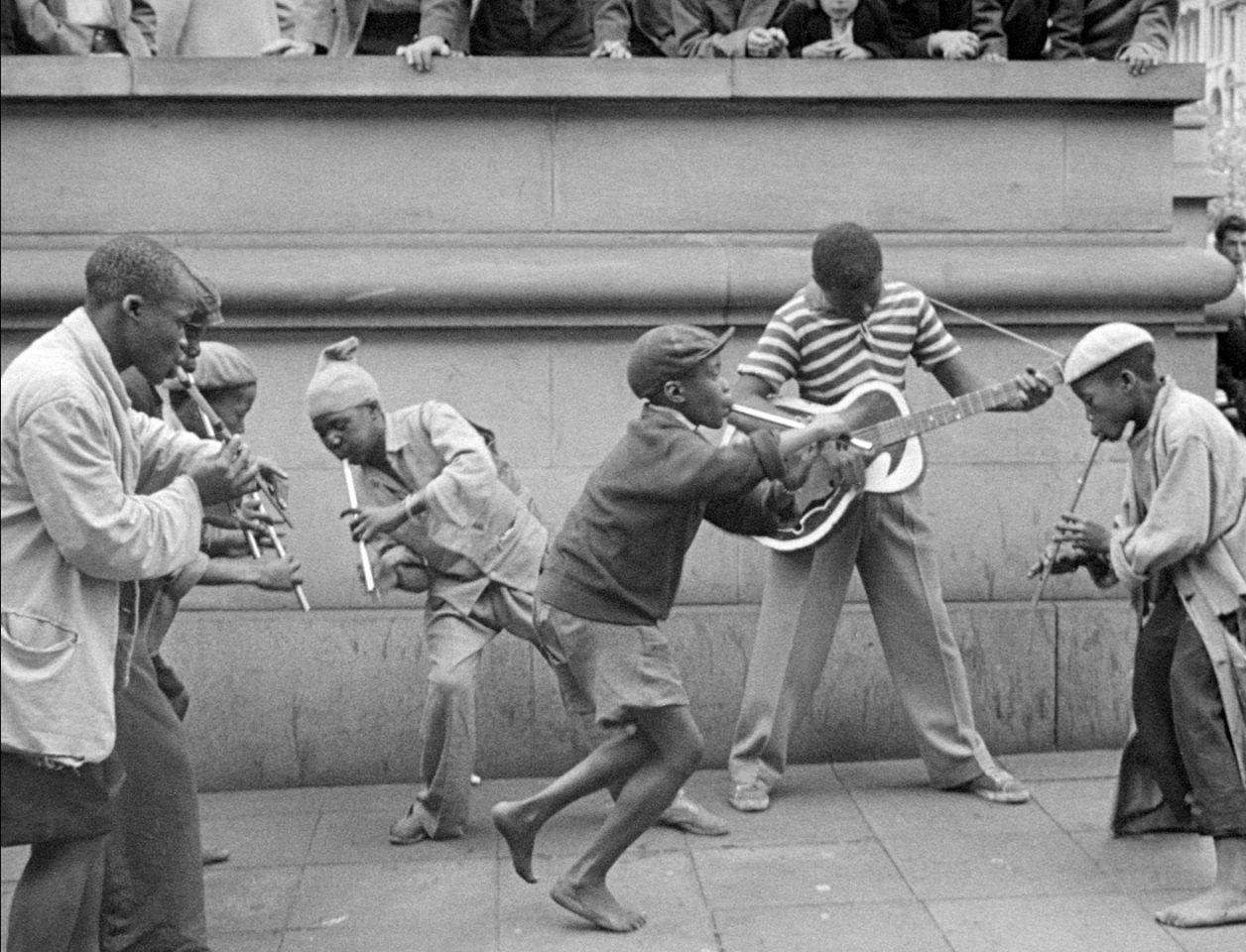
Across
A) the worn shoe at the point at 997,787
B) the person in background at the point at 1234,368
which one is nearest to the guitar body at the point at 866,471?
the worn shoe at the point at 997,787

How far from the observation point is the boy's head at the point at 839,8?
8.52 metres

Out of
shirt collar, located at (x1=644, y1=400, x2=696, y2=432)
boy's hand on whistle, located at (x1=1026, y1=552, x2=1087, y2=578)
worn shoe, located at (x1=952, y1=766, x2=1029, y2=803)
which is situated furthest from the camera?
worn shoe, located at (x1=952, y1=766, x2=1029, y2=803)

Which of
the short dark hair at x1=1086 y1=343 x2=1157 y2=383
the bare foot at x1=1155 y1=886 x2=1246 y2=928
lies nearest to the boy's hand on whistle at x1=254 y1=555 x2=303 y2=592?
the short dark hair at x1=1086 y1=343 x2=1157 y2=383

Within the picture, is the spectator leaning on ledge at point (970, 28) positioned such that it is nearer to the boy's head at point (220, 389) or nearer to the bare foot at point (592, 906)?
the boy's head at point (220, 389)

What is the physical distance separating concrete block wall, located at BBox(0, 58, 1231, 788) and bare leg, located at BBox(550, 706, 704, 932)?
5.90 feet

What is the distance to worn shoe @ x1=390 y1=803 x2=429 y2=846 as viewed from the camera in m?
7.17

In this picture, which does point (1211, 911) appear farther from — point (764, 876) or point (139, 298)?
point (139, 298)

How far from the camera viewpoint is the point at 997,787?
24.3 ft

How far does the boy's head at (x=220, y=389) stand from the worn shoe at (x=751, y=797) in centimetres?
222

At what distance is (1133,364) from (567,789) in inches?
83.8

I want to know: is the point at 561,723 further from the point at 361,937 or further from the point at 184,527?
the point at 184,527

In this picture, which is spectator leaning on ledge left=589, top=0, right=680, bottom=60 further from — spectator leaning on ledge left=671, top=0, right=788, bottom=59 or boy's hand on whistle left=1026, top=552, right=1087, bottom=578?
boy's hand on whistle left=1026, top=552, right=1087, bottom=578

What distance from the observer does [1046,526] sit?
8.39 metres

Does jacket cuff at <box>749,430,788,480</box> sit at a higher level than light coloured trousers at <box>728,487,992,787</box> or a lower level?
higher
